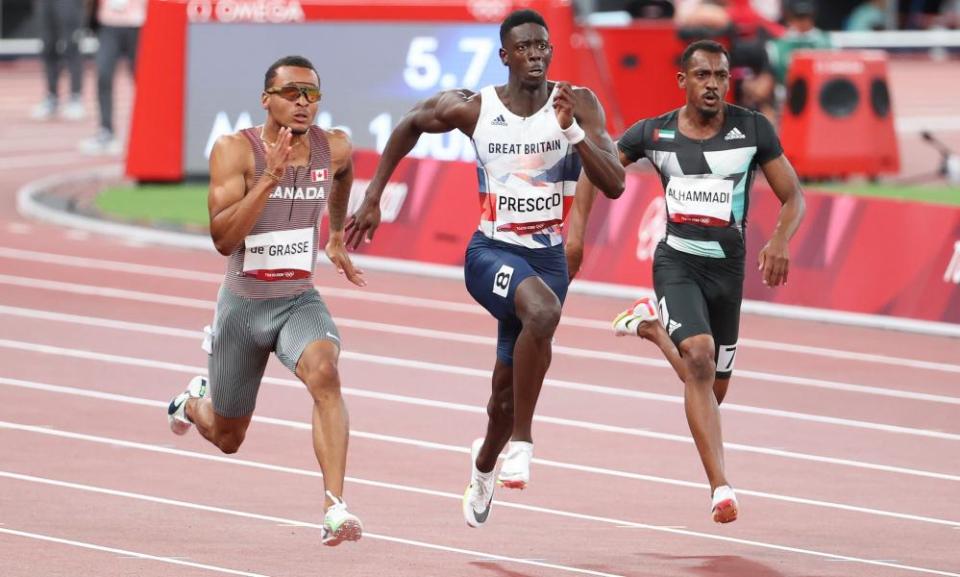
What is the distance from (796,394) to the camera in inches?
514

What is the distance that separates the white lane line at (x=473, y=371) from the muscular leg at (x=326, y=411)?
4637 millimetres

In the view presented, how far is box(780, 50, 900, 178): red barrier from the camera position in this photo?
21891 millimetres

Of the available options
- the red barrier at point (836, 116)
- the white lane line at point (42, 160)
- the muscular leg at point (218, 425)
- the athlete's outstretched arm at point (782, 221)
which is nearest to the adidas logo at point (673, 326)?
the athlete's outstretched arm at point (782, 221)

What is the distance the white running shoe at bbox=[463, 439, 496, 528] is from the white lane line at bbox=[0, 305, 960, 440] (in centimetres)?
366

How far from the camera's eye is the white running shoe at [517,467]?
887cm

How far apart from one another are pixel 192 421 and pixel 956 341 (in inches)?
279

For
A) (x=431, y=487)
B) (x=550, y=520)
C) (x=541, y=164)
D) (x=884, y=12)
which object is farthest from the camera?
(x=884, y=12)

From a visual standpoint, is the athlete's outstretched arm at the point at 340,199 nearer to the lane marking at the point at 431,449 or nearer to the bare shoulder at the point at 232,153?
the bare shoulder at the point at 232,153

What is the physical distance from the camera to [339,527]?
7855mm

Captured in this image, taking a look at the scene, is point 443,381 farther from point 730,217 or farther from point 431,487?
point 730,217

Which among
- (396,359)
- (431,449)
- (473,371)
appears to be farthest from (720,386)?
(396,359)

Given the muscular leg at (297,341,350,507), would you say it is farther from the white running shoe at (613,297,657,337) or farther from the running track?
the white running shoe at (613,297,657,337)

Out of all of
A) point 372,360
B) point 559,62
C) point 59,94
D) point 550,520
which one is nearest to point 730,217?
point 550,520

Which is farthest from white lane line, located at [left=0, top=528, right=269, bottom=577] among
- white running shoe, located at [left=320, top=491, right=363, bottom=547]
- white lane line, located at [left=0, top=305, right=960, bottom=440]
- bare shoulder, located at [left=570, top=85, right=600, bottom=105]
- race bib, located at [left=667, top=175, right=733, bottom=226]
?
white lane line, located at [left=0, top=305, right=960, bottom=440]
